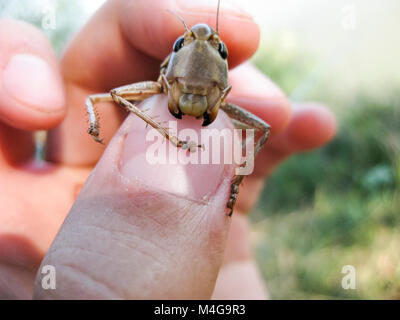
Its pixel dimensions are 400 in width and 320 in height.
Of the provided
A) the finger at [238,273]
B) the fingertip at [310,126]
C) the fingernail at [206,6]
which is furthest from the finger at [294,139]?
the fingernail at [206,6]

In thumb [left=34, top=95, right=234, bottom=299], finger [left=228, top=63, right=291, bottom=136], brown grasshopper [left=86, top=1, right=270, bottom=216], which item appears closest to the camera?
thumb [left=34, top=95, right=234, bottom=299]

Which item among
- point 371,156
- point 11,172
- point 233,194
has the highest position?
point 371,156

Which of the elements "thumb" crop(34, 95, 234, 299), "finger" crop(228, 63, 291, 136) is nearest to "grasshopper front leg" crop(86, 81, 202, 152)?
"thumb" crop(34, 95, 234, 299)

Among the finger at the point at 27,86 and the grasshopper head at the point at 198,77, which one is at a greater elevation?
the finger at the point at 27,86

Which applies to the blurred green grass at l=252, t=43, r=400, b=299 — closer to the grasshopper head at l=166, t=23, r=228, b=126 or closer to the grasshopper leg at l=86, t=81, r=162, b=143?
the grasshopper leg at l=86, t=81, r=162, b=143

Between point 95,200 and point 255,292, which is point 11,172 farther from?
point 255,292

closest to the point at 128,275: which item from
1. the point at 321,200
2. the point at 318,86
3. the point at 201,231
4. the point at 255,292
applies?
the point at 201,231

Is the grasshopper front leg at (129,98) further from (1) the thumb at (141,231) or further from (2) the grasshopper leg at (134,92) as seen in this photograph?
(1) the thumb at (141,231)

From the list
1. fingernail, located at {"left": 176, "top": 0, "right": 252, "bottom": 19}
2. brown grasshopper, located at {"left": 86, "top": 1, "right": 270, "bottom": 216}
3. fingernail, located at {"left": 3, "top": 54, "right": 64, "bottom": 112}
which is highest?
fingernail, located at {"left": 176, "top": 0, "right": 252, "bottom": 19}
